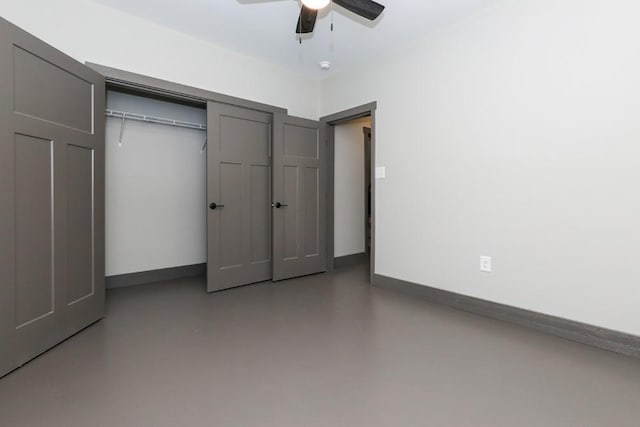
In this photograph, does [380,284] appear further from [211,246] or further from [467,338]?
[211,246]

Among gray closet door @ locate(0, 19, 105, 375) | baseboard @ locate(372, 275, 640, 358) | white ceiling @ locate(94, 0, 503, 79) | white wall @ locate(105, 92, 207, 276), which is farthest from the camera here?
white wall @ locate(105, 92, 207, 276)

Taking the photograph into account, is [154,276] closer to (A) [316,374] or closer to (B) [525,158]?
(A) [316,374]

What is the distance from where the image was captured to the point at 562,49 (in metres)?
2.37

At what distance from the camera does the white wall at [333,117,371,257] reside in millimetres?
4703

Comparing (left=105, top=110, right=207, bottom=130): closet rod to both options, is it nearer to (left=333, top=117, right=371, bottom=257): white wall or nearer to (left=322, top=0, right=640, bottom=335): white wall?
(left=333, top=117, right=371, bottom=257): white wall

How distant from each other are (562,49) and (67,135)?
149 inches

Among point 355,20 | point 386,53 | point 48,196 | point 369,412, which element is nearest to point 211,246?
point 48,196

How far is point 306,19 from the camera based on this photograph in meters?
2.43

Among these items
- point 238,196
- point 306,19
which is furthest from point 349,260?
point 306,19

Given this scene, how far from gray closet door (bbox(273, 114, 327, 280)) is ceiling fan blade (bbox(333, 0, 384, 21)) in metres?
1.86

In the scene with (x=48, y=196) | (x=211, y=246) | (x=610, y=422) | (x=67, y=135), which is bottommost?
(x=610, y=422)

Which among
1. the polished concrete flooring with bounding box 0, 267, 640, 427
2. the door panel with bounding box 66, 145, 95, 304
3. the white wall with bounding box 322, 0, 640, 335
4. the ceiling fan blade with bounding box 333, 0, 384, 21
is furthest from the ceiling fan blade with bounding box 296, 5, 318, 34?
the polished concrete flooring with bounding box 0, 267, 640, 427

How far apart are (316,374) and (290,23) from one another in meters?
3.12

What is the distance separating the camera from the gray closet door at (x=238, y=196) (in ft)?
11.5
